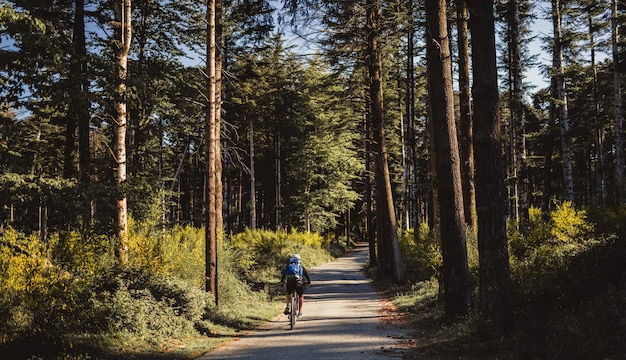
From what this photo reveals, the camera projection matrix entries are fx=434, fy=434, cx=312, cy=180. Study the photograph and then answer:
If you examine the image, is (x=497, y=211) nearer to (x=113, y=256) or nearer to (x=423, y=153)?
(x=113, y=256)

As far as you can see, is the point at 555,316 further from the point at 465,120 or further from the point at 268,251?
the point at 268,251

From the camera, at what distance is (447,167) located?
10.6m

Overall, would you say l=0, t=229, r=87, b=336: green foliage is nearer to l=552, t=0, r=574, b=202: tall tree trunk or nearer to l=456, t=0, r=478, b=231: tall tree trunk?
l=456, t=0, r=478, b=231: tall tree trunk

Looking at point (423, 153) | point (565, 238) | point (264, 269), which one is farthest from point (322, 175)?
point (565, 238)

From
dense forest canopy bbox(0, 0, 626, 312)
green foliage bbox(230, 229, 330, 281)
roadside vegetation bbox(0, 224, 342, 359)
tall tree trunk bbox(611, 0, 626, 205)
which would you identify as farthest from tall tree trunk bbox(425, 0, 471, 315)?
tall tree trunk bbox(611, 0, 626, 205)

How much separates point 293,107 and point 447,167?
30.9 m

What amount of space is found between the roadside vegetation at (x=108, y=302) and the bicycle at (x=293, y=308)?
1254mm

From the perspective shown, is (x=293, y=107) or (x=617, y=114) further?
(x=293, y=107)

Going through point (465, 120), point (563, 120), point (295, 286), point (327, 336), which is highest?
point (563, 120)

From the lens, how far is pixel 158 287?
34.7ft

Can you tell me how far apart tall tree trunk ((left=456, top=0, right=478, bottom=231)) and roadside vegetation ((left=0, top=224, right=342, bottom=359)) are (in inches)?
324

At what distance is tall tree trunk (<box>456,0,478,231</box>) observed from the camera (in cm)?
1506

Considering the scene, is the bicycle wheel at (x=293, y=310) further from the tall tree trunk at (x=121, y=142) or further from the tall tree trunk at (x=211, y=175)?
the tall tree trunk at (x=121, y=142)

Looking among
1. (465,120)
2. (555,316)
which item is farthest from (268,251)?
(555,316)
